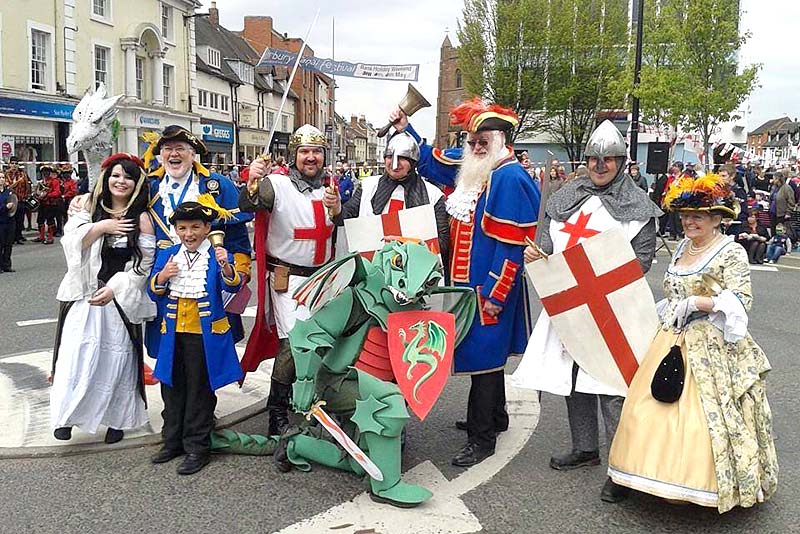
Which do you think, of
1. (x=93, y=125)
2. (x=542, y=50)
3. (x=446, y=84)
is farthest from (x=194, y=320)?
(x=446, y=84)

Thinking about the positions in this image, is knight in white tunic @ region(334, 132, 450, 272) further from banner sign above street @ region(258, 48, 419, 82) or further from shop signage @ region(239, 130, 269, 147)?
shop signage @ region(239, 130, 269, 147)

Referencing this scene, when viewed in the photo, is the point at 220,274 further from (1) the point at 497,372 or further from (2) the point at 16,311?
(2) the point at 16,311

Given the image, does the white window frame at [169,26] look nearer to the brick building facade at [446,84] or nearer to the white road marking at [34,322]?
the white road marking at [34,322]

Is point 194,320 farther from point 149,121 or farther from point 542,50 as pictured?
point 542,50

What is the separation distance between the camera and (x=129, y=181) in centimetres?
436

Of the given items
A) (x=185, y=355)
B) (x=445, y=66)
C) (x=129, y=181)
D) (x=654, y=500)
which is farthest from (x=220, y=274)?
(x=445, y=66)

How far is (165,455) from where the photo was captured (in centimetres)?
430

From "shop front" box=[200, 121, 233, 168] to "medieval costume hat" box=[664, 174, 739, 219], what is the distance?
34304 mm

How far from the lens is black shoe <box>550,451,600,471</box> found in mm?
4242

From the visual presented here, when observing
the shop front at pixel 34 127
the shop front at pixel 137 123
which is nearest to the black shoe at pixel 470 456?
the shop front at pixel 34 127

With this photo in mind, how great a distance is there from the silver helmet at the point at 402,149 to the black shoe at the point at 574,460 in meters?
1.91

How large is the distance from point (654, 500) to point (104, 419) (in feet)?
10.1

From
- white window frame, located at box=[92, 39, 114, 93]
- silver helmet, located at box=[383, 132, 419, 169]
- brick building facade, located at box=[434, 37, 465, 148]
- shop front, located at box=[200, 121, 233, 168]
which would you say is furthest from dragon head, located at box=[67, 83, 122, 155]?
brick building facade, located at box=[434, 37, 465, 148]

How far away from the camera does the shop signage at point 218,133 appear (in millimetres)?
36969
